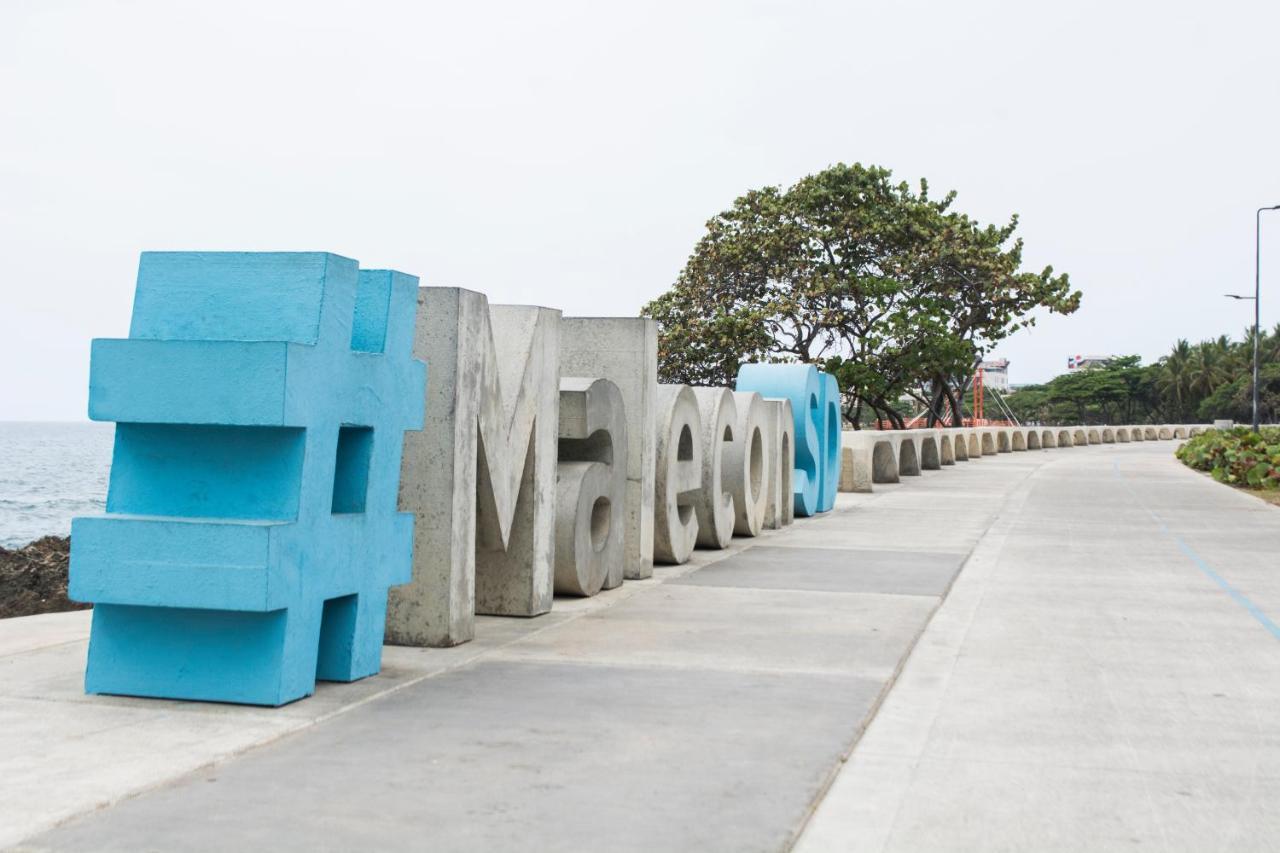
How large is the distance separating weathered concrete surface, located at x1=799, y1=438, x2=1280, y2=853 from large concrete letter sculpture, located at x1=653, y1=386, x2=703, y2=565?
2.52 m

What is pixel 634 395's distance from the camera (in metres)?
11.1

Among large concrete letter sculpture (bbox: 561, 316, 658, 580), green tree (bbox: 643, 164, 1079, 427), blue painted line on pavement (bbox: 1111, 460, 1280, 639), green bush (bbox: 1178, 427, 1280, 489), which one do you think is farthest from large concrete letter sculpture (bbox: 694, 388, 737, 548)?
green tree (bbox: 643, 164, 1079, 427)

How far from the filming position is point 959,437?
36438 mm

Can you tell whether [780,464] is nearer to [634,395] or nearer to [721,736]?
[634,395]

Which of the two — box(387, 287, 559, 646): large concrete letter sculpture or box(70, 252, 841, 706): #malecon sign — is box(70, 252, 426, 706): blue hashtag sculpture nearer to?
box(70, 252, 841, 706): #malecon sign

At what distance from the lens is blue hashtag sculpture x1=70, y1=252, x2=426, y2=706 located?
5.93 metres

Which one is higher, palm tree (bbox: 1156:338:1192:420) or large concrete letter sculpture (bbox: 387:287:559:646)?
palm tree (bbox: 1156:338:1192:420)

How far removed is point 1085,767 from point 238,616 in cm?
373

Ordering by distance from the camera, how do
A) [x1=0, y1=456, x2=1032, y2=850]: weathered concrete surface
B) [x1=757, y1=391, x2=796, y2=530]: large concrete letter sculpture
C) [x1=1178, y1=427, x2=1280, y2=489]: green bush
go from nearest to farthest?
[x1=0, y1=456, x2=1032, y2=850]: weathered concrete surface → [x1=757, y1=391, x2=796, y2=530]: large concrete letter sculpture → [x1=1178, y1=427, x2=1280, y2=489]: green bush

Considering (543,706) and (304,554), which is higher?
(304,554)

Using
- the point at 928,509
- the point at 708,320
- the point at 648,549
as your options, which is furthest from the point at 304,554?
the point at 708,320

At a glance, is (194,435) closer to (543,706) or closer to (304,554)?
(304,554)

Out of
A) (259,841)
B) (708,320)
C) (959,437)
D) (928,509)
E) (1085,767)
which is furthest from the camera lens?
(708,320)

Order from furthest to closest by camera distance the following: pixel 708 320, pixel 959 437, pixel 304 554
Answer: pixel 708 320 → pixel 959 437 → pixel 304 554
